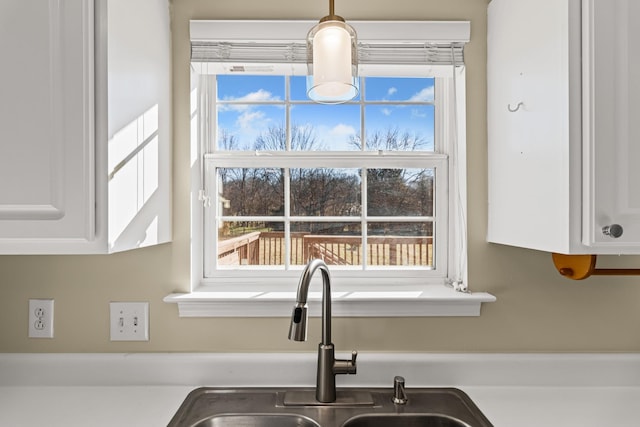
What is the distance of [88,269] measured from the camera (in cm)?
137

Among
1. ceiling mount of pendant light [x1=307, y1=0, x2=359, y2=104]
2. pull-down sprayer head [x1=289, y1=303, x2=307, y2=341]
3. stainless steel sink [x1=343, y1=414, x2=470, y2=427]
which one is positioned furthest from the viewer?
stainless steel sink [x1=343, y1=414, x2=470, y2=427]

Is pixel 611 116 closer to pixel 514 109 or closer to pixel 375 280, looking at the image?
pixel 514 109

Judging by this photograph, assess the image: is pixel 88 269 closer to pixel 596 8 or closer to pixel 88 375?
pixel 88 375

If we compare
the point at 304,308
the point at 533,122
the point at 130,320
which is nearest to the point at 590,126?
the point at 533,122

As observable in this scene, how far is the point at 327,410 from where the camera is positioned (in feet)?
3.89

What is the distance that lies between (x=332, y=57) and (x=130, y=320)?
3.44 feet

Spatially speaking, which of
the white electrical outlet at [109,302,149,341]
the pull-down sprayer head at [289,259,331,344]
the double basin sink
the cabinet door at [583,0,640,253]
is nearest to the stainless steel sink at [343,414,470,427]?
the double basin sink

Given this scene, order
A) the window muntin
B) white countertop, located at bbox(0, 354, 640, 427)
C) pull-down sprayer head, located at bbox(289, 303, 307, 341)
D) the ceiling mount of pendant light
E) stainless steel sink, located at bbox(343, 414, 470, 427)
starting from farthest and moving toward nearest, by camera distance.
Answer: the window muntin, white countertop, located at bbox(0, 354, 640, 427), stainless steel sink, located at bbox(343, 414, 470, 427), pull-down sprayer head, located at bbox(289, 303, 307, 341), the ceiling mount of pendant light

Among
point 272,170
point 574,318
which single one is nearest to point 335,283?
point 272,170

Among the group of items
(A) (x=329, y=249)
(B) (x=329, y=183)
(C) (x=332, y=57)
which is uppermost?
(C) (x=332, y=57)

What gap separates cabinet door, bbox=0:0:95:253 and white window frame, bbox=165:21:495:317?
0.46 metres

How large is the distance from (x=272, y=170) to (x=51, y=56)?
75 centimetres

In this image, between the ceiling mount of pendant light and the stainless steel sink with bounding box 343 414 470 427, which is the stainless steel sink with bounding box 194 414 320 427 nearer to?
the stainless steel sink with bounding box 343 414 470 427

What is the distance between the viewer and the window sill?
1345 millimetres
